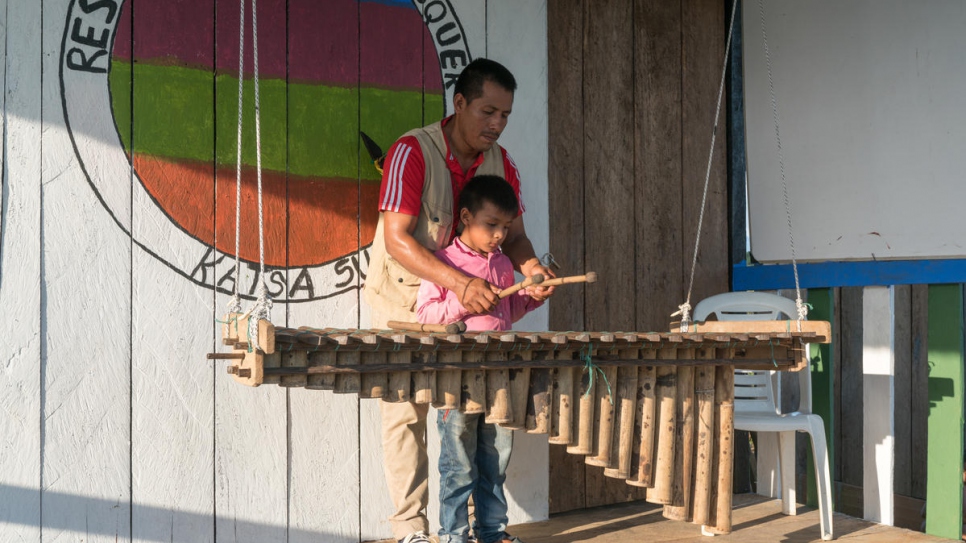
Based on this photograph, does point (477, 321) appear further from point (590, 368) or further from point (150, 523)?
point (150, 523)

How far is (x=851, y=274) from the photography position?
4965mm

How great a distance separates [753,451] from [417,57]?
289 centimetres

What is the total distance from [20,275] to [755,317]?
11.1ft

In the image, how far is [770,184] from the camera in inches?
213

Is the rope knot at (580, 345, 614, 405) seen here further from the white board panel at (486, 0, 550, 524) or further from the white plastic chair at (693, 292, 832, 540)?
the white plastic chair at (693, 292, 832, 540)

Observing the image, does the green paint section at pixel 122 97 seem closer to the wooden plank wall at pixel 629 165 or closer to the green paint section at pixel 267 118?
the green paint section at pixel 267 118

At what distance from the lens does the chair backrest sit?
4883 mm

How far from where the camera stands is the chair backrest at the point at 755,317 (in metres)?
4.88

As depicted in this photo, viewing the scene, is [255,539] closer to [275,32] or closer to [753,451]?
[275,32]

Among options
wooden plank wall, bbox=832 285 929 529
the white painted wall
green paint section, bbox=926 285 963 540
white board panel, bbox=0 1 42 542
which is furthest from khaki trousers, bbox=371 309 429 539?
wooden plank wall, bbox=832 285 929 529

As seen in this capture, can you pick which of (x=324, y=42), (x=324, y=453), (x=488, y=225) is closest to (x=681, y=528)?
(x=324, y=453)

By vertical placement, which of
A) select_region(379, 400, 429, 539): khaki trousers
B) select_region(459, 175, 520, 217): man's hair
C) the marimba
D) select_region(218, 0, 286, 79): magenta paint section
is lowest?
select_region(379, 400, 429, 539): khaki trousers

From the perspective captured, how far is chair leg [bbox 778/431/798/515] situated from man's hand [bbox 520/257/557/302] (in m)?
1.82

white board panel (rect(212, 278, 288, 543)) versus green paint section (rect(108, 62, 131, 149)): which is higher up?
green paint section (rect(108, 62, 131, 149))
